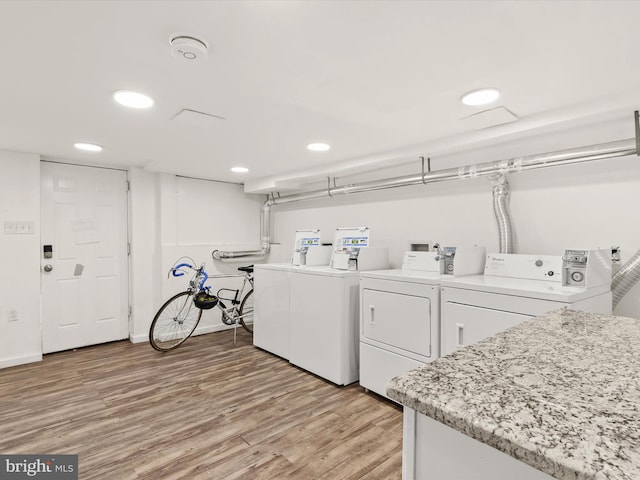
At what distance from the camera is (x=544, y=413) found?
595 millimetres

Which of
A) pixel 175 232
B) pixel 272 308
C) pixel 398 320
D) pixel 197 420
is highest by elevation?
pixel 175 232

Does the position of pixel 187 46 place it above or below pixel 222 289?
above

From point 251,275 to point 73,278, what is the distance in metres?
2.02

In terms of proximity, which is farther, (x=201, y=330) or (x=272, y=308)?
(x=201, y=330)

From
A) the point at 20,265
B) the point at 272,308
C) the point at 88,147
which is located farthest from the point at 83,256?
the point at 272,308

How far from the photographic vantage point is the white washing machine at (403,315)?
2352 mm

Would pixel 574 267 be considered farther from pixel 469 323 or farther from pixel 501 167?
pixel 501 167

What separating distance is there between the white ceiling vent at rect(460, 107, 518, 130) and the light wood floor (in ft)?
6.98

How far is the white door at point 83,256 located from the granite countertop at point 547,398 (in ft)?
13.9

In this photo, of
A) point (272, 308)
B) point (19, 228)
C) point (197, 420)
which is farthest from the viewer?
point (272, 308)

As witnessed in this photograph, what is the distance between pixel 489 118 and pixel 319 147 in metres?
1.37

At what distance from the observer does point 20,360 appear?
3.39 m

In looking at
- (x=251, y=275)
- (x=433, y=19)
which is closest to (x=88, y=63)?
(x=433, y=19)

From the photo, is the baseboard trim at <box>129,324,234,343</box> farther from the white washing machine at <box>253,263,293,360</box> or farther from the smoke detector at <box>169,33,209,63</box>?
the smoke detector at <box>169,33,209,63</box>
